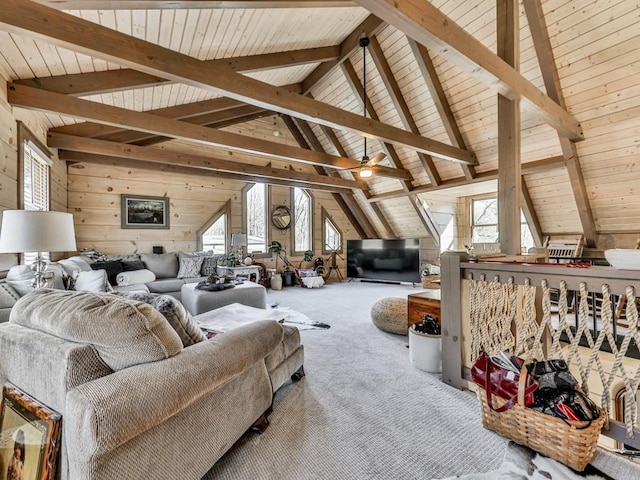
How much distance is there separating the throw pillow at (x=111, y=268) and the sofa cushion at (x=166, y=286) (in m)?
0.52

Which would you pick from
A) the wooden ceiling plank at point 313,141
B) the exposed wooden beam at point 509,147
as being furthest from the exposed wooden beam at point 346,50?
the exposed wooden beam at point 509,147

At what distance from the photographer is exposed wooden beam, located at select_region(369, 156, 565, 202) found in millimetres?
4512

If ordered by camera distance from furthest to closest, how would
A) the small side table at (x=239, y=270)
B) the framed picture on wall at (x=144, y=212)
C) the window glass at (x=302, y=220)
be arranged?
1. the window glass at (x=302, y=220)
2. the small side table at (x=239, y=270)
3. the framed picture on wall at (x=144, y=212)

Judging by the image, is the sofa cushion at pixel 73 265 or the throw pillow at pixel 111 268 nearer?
the sofa cushion at pixel 73 265

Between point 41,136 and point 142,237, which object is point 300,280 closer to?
point 142,237

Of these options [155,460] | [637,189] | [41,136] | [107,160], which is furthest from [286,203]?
[155,460]

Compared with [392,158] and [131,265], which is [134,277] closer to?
[131,265]

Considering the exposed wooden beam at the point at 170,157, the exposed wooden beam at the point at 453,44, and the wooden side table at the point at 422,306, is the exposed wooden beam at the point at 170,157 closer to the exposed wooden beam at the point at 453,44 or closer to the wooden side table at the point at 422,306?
the wooden side table at the point at 422,306

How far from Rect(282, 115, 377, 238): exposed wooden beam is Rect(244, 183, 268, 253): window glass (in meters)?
1.51

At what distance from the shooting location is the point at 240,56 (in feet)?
12.2

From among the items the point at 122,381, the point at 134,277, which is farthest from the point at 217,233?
the point at 122,381

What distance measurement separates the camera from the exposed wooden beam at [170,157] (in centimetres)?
416

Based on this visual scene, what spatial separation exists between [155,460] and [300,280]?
20.5 feet

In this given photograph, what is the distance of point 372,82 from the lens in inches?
204
